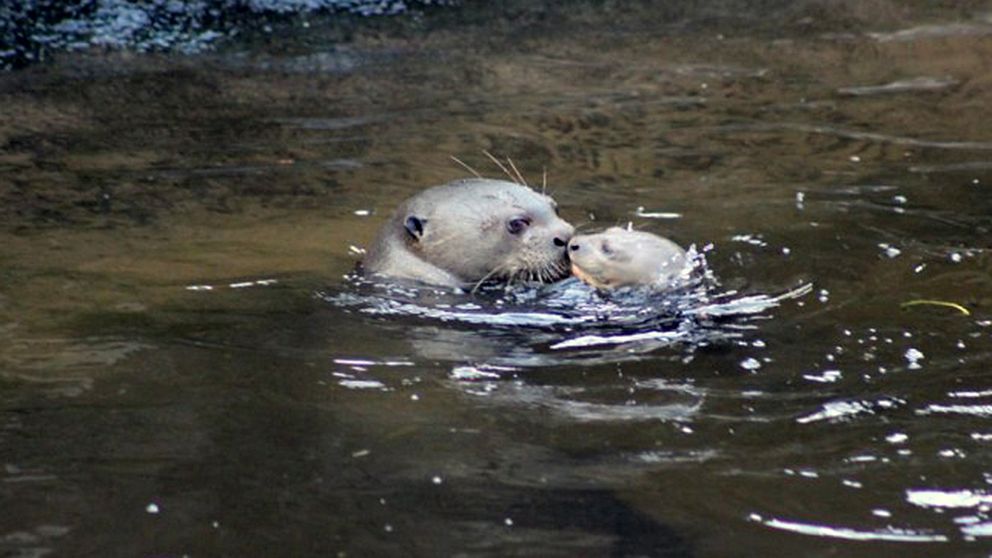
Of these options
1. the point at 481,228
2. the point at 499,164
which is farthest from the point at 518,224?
the point at 499,164

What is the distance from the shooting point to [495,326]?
14.8 feet

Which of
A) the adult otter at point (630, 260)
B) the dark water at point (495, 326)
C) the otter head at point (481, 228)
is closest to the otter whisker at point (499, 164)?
the dark water at point (495, 326)

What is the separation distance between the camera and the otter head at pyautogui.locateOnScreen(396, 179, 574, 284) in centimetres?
494

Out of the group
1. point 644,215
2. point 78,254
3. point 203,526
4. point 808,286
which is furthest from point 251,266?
point 203,526

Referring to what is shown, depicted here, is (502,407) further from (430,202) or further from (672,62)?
(672,62)

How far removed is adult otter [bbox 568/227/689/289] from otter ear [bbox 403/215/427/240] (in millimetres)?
616

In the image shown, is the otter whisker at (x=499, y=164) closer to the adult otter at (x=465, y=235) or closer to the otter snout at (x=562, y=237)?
the adult otter at (x=465, y=235)

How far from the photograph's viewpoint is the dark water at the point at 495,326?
3141 mm

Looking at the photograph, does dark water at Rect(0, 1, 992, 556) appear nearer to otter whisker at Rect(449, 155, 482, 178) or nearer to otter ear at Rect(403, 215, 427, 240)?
otter whisker at Rect(449, 155, 482, 178)

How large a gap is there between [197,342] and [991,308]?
213cm

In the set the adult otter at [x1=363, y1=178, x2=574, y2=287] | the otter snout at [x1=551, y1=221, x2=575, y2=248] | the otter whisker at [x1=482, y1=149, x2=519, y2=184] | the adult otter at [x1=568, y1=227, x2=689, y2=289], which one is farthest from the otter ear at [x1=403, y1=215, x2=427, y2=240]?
the otter whisker at [x1=482, y1=149, x2=519, y2=184]

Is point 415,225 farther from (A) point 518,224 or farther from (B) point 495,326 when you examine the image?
(B) point 495,326

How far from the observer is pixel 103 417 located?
368 centimetres

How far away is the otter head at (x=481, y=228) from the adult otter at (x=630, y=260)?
266mm
